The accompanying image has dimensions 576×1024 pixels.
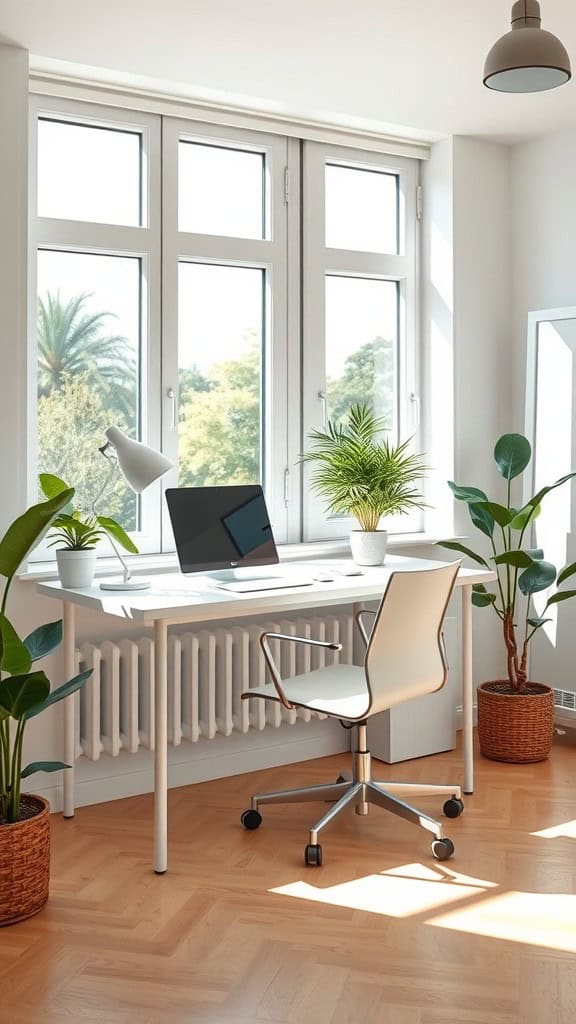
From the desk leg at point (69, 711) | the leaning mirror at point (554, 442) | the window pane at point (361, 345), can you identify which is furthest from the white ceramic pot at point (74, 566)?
the leaning mirror at point (554, 442)

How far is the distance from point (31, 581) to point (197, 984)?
65.6 inches

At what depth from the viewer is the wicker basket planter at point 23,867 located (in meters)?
2.92

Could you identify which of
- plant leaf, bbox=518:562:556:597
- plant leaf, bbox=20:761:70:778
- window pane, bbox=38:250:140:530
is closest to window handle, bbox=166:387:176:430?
window pane, bbox=38:250:140:530

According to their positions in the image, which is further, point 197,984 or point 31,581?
point 31,581

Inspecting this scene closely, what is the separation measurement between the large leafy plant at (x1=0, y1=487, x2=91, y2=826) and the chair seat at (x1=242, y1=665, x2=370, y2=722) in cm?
74

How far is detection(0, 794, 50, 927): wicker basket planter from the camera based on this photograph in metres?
2.92

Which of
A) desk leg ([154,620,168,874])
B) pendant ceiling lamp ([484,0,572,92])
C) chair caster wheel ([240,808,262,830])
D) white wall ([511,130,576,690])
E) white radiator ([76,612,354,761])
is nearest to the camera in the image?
pendant ceiling lamp ([484,0,572,92])

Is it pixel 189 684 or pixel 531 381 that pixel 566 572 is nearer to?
pixel 531 381

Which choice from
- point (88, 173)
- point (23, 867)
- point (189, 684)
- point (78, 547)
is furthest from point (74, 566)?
point (88, 173)

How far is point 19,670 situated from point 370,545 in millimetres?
1744

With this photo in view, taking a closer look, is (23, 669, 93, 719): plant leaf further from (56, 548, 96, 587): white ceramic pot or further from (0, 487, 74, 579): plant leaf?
(56, 548, 96, 587): white ceramic pot

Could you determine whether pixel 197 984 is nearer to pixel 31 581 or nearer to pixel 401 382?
pixel 31 581

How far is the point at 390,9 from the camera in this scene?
3.39m

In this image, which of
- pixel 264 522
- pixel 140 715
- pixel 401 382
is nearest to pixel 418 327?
pixel 401 382
